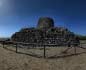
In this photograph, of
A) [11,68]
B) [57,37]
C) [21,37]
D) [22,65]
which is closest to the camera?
[11,68]

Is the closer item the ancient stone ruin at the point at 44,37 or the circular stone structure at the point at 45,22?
the ancient stone ruin at the point at 44,37

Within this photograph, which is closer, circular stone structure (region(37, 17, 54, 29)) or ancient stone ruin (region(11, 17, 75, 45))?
ancient stone ruin (region(11, 17, 75, 45))

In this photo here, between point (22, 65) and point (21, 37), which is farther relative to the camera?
point (21, 37)

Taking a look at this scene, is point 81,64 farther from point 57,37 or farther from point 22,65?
point 57,37

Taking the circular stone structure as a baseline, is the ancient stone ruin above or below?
below

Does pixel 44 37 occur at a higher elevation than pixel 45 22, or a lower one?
lower

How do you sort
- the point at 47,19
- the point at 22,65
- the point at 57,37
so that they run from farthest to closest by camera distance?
the point at 47,19, the point at 57,37, the point at 22,65

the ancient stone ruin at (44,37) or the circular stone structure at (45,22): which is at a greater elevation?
the circular stone structure at (45,22)

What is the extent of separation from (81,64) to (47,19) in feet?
131

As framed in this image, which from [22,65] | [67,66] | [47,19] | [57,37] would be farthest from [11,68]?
[47,19]

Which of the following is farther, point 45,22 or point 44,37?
point 45,22

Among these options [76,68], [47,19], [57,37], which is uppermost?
[47,19]

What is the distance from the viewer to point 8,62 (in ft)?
39.1

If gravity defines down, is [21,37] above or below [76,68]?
above
